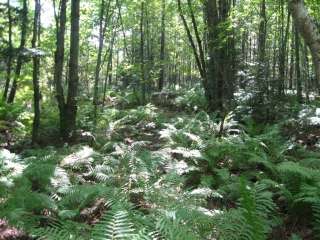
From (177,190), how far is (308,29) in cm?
262

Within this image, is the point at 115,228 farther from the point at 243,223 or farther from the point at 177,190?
the point at 177,190

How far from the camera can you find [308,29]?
478cm

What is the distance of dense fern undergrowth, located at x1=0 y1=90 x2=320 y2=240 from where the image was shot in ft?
12.2

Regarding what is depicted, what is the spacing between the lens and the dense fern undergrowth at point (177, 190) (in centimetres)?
372

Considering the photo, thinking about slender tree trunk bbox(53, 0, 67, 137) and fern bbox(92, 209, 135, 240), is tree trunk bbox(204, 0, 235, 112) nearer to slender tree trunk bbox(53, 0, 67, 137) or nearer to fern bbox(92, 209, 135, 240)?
slender tree trunk bbox(53, 0, 67, 137)

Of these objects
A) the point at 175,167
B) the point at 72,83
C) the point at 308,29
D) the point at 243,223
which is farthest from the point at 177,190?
the point at 72,83

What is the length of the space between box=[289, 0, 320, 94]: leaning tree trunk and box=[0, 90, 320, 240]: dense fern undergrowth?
1575 millimetres

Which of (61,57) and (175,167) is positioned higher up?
(61,57)

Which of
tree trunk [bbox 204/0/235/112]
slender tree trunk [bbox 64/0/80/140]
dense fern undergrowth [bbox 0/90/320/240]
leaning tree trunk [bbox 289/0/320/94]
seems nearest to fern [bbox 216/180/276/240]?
dense fern undergrowth [bbox 0/90/320/240]

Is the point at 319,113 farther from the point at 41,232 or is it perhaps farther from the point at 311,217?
the point at 41,232

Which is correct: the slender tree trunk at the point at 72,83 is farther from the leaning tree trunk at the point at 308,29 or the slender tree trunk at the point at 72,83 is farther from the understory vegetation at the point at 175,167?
the leaning tree trunk at the point at 308,29

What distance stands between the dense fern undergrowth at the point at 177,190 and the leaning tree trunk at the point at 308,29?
158 centimetres

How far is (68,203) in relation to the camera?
5664 millimetres

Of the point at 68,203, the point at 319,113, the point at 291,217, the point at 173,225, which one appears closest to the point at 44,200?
the point at 68,203
